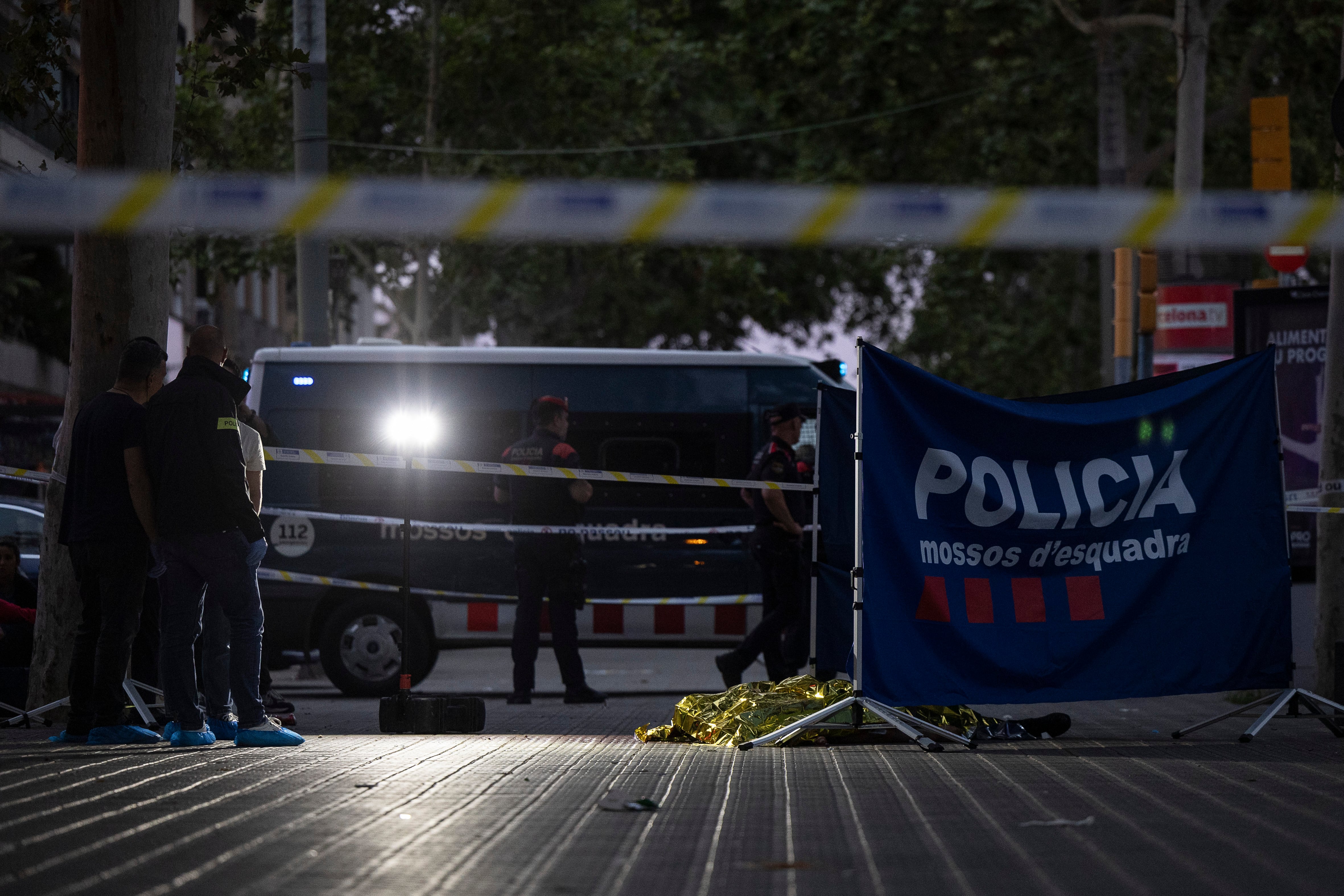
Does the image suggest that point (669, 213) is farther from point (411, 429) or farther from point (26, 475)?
point (411, 429)

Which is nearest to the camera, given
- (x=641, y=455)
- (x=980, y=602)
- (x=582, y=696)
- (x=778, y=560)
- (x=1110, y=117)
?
(x=980, y=602)

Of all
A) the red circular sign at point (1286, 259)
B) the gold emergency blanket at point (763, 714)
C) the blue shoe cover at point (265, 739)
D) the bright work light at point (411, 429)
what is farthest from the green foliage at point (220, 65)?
the red circular sign at point (1286, 259)

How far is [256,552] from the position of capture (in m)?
8.38

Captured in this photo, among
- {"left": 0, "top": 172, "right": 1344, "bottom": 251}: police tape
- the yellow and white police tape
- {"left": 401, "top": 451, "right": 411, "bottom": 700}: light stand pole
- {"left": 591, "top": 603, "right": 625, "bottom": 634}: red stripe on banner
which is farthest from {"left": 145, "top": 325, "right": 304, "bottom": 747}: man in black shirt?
{"left": 591, "top": 603, "right": 625, "bottom": 634}: red stripe on banner

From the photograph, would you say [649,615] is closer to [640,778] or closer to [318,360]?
[318,360]

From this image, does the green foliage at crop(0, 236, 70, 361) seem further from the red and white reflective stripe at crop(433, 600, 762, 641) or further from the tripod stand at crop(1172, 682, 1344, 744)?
the tripod stand at crop(1172, 682, 1344, 744)

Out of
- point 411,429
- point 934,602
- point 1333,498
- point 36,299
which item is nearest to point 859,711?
point 934,602

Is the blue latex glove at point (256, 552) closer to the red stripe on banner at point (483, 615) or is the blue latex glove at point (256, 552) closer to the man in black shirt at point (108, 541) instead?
the man in black shirt at point (108, 541)

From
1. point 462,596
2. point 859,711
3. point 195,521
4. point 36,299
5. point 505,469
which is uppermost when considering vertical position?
point 36,299

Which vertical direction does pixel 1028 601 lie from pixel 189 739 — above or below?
above

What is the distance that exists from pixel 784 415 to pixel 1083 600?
3.47 metres

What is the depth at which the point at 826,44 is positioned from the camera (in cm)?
2455

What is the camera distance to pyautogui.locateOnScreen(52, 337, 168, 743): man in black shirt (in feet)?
27.0

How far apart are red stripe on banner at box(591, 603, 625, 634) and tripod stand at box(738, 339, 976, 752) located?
16.8 feet
